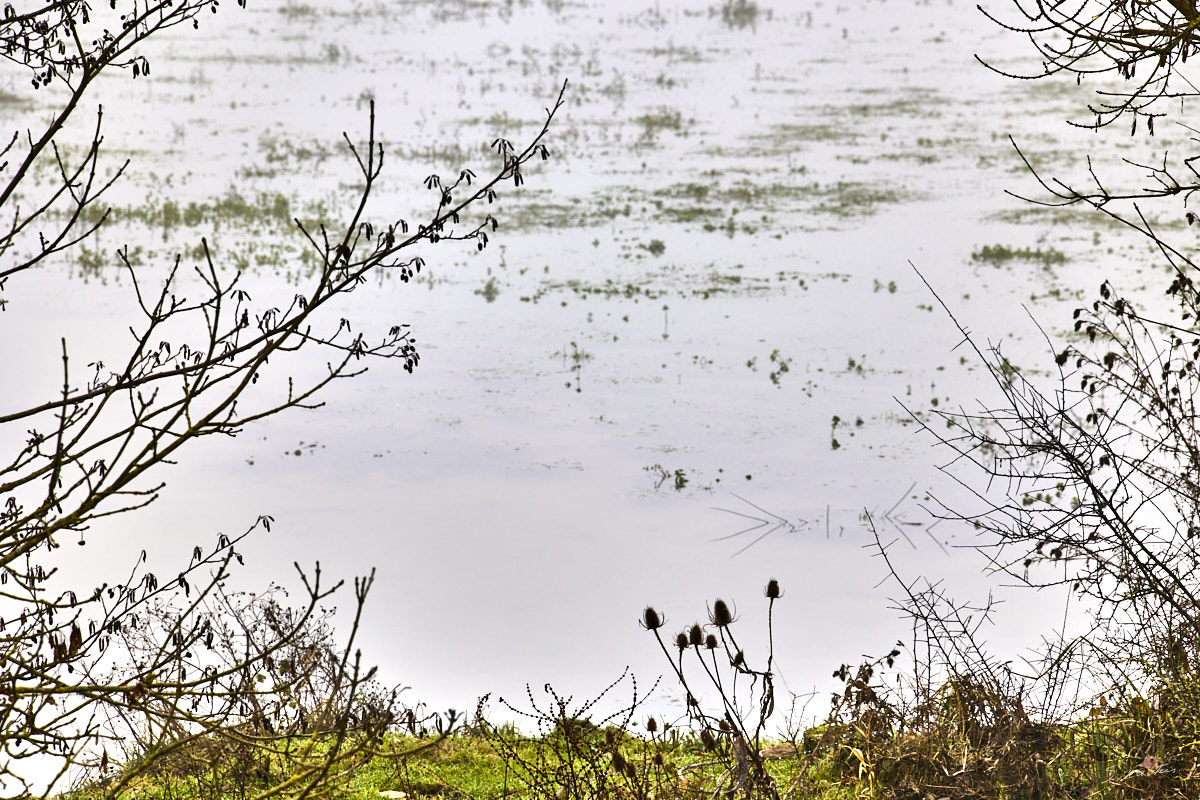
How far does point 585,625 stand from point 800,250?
1115 cm

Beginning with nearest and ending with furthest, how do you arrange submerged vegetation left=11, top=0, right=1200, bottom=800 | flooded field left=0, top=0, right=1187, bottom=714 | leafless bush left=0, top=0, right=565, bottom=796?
leafless bush left=0, top=0, right=565, bottom=796, submerged vegetation left=11, top=0, right=1200, bottom=800, flooded field left=0, top=0, right=1187, bottom=714

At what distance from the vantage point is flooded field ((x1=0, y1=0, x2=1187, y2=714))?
10.3 meters

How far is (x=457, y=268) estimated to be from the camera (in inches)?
754

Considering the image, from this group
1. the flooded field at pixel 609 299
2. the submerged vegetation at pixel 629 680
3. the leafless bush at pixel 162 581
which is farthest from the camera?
the flooded field at pixel 609 299

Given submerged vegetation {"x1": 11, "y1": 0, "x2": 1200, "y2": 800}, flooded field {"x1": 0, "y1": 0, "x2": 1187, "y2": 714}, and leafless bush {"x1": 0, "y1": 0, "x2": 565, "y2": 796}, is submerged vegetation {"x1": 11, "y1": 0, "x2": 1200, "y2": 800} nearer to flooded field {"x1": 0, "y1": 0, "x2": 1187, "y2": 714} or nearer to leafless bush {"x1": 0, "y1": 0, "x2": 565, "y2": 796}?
leafless bush {"x1": 0, "y1": 0, "x2": 565, "y2": 796}

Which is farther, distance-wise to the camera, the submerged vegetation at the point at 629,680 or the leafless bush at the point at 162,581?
the submerged vegetation at the point at 629,680

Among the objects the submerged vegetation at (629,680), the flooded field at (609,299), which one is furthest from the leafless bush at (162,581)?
the flooded field at (609,299)

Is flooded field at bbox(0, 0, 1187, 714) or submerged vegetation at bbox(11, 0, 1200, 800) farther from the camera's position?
flooded field at bbox(0, 0, 1187, 714)

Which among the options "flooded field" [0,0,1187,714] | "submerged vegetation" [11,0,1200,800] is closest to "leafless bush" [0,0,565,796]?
"submerged vegetation" [11,0,1200,800]

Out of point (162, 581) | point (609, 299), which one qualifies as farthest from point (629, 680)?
point (609, 299)

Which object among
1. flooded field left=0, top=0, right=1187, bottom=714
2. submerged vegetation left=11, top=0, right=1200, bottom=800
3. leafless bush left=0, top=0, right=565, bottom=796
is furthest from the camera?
flooded field left=0, top=0, right=1187, bottom=714

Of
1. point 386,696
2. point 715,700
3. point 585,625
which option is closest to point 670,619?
point 585,625

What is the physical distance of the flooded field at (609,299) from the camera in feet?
33.7

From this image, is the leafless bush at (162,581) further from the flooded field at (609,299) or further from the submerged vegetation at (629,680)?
the flooded field at (609,299)
